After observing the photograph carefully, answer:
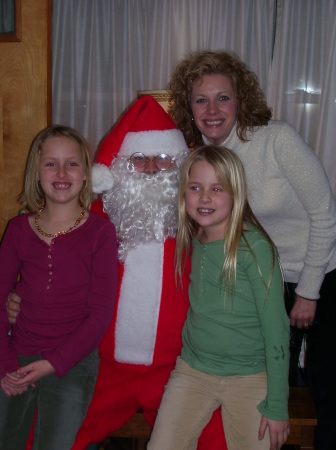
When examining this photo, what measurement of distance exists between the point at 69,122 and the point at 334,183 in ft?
7.10

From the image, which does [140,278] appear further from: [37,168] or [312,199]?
[312,199]

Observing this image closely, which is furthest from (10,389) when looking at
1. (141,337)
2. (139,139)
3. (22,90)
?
(22,90)

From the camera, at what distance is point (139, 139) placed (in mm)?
1727

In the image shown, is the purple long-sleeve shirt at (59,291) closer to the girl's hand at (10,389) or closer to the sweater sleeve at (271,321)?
the girl's hand at (10,389)

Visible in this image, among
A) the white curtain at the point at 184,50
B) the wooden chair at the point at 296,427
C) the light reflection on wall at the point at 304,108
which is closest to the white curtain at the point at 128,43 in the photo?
the white curtain at the point at 184,50

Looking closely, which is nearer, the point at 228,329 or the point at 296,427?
the point at 228,329

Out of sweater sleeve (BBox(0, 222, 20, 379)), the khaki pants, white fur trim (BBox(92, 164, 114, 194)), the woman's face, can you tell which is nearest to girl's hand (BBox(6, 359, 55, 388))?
sweater sleeve (BBox(0, 222, 20, 379))

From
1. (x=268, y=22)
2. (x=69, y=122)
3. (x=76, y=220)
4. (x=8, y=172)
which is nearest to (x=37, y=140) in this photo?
(x=76, y=220)

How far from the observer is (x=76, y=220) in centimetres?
162

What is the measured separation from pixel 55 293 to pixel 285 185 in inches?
36.7

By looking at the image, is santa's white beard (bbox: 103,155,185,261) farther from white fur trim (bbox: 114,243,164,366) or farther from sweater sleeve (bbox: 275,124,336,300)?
sweater sleeve (bbox: 275,124,336,300)

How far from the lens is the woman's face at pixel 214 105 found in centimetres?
175

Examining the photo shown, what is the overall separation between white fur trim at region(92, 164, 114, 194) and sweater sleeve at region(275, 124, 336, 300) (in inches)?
24.9

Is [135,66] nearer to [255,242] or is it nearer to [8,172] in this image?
[8,172]
